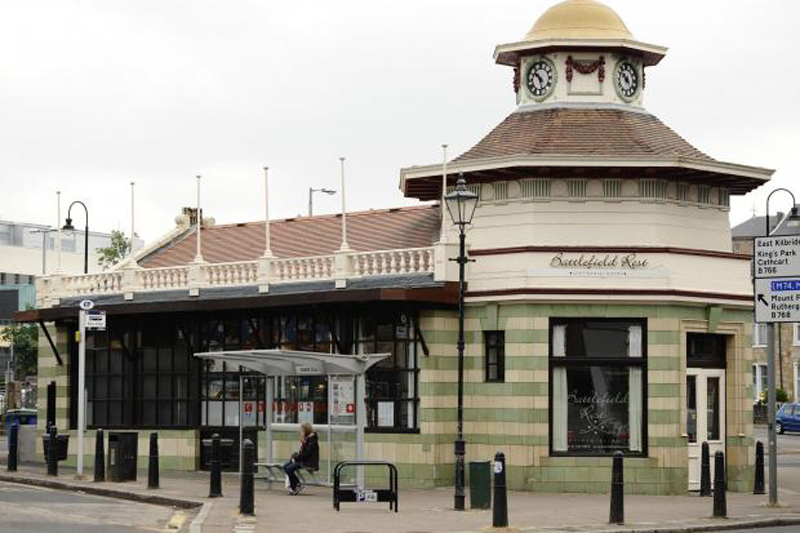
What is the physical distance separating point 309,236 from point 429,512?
555 inches

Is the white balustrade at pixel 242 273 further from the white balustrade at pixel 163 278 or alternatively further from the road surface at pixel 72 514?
the road surface at pixel 72 514

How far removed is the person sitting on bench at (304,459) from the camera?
28453mm

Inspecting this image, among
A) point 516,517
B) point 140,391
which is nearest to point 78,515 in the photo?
point 516,517

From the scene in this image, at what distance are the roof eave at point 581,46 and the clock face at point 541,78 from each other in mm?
456

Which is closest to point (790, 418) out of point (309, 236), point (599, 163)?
point (309, 236)

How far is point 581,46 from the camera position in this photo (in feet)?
107

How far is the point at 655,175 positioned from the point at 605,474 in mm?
5906

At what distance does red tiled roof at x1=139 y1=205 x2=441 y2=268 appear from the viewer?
35750 mm

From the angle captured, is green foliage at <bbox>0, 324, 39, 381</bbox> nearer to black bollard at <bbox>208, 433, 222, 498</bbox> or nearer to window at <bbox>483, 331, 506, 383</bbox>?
window at <bbox>483, 331, 506, 383</bbox>

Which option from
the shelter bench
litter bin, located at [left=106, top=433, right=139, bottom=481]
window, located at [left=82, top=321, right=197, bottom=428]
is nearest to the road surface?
litter bin, located at [left=106, top=433, right=139, bottom=481]

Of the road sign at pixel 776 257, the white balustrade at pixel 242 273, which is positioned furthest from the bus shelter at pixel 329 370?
the road sign at pixel 776 257

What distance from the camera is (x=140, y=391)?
37.0m

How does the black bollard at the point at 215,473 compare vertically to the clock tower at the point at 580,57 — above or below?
below

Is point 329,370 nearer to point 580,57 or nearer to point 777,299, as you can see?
point 777,299
